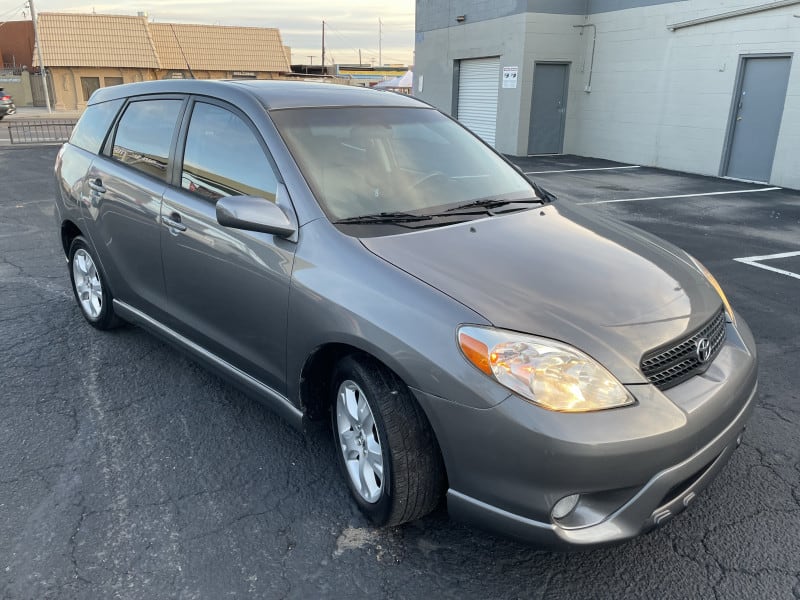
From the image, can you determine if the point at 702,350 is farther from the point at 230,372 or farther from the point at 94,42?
the point at 94,42

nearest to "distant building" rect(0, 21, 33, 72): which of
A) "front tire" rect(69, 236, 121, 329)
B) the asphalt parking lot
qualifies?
"front tire" rect(69, 236, 121, 329)

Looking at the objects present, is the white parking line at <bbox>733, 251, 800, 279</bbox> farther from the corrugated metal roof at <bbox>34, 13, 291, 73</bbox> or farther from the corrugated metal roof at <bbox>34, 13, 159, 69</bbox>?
the corrugated metal roof at <bbox>34, 13, 159, 69</bbox>

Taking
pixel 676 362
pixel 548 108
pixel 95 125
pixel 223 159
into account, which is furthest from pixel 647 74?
pixel 676 362

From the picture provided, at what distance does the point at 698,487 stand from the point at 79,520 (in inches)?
99.1

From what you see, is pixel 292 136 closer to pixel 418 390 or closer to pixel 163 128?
pixel 163 128

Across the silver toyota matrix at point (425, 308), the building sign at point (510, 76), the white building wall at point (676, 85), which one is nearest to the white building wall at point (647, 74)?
the white building wall at point (676, 85)

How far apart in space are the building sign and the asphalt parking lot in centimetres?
1424

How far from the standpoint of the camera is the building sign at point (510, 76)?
57.7 feet

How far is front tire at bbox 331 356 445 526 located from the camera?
2449mm

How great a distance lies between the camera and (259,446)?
3367 millimetres

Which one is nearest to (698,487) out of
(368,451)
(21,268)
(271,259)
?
(368,451)

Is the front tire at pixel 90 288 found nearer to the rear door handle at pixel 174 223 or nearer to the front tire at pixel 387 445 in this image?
the rear door handle at pixel 174 223

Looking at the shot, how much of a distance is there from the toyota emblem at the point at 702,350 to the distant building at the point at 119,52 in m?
41.6

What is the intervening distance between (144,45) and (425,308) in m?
46.5
